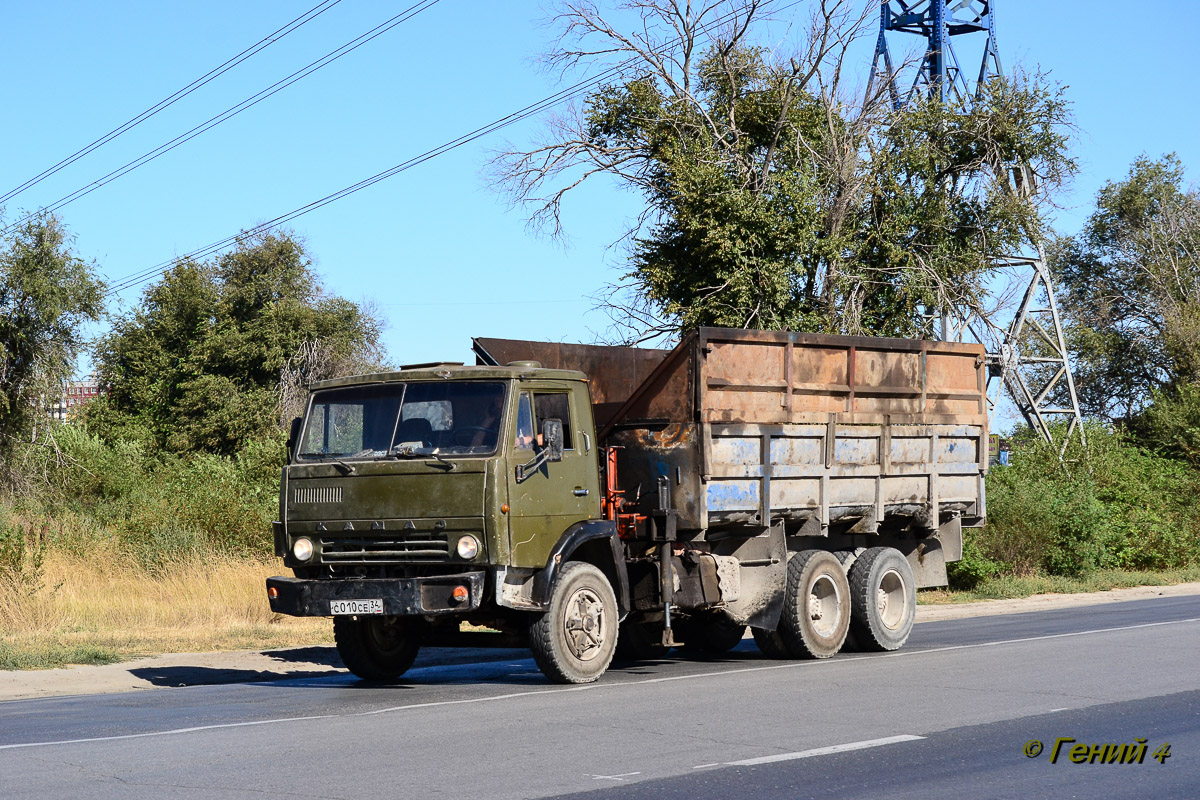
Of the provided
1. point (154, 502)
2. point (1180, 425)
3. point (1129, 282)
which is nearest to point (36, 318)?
point (154, 502)

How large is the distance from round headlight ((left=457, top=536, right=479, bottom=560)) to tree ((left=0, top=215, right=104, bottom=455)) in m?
17.5

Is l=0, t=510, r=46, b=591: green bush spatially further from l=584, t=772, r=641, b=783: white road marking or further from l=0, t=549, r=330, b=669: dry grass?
l=584, t=772, r=641, b=783: white road marking

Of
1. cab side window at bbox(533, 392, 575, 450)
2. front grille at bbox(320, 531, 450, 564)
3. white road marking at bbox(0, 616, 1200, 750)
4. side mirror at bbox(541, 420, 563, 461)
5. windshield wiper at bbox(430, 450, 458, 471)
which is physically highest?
cab side window at bbox(533, 392, 575, 450)

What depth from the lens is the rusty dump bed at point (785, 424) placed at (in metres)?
11.8

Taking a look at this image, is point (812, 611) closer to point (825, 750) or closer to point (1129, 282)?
point (825, 750)

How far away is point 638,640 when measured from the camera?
13461 mm

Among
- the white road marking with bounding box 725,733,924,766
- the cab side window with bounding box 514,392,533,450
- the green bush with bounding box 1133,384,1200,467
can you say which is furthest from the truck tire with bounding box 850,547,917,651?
the green bush with bounding box 1133,384,1200,467

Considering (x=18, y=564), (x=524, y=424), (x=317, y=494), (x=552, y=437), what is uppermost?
(x=524, y=424)

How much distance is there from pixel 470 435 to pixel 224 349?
1326 inches

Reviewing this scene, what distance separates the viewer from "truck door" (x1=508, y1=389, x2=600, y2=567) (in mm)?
10328

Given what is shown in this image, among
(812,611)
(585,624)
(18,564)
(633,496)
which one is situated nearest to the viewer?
(585,624)

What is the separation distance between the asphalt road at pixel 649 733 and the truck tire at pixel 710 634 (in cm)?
116

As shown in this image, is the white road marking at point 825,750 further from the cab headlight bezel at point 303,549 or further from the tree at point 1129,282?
the tree at point 1129,282

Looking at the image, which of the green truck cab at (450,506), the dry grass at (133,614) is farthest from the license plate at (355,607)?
the dry grass at (133,614)
